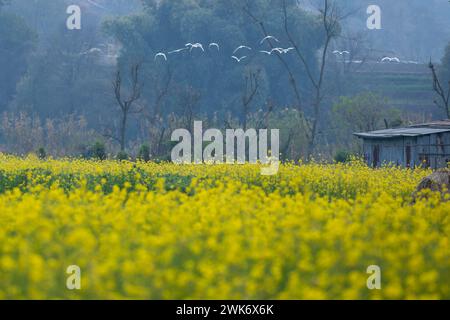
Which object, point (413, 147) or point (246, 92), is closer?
point (413, 147)

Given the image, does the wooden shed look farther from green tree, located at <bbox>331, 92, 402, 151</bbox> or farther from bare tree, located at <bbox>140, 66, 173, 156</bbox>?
bare tree, located at <bbox>140, 66, 173, 156</bbox>

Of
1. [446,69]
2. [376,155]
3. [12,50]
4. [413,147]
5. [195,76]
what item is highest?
[12,50]

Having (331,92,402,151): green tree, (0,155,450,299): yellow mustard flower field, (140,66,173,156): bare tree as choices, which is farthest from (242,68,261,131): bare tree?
(0,155,450,299): yellow mustard flower field

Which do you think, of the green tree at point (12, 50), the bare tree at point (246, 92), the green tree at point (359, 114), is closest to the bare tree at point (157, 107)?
the bare tree at point (246, 92)

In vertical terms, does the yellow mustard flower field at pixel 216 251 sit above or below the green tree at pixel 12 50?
below

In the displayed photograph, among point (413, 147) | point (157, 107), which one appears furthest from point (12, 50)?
point (413, 147)

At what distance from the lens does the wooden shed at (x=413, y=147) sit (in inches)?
952

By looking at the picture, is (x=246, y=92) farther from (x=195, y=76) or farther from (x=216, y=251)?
(x=216, y=251)

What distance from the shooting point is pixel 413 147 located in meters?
25.2

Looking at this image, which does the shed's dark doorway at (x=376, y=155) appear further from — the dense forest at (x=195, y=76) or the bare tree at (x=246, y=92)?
the dense forest at (x=195, y=76)

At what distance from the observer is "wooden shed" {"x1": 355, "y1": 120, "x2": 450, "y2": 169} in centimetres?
2417
